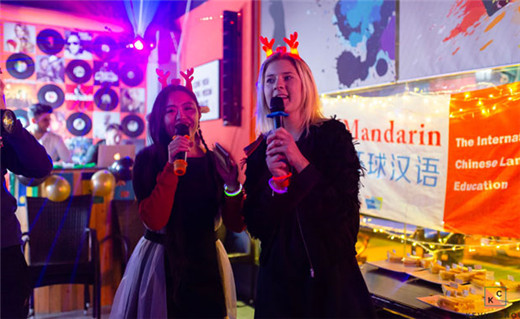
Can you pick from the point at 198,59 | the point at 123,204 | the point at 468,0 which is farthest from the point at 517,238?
the point at 198,59

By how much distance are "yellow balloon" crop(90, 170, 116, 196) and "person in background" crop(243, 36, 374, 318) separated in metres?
3.20

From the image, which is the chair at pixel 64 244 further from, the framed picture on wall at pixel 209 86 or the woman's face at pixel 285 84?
the woman's face at pixel 285 84

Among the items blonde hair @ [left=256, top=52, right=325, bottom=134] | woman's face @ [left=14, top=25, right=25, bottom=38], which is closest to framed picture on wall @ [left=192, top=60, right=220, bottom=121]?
woman's face @ [left=14, top=25, right=25, bottom=38]

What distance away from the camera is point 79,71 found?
8.09 m

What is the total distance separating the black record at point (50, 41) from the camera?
778cm

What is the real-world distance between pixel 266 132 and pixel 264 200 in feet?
1.03

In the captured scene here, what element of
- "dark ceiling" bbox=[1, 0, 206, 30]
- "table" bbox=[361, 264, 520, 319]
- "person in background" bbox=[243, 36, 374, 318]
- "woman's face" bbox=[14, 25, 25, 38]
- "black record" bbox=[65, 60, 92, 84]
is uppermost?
"dark ceiling" bbox=[1, 0, 206, 30]

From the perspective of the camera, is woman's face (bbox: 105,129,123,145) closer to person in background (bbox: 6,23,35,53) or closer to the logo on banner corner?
person in background (bbox: 6,23,35,53)

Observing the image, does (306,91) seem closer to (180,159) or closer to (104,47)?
(180,159)

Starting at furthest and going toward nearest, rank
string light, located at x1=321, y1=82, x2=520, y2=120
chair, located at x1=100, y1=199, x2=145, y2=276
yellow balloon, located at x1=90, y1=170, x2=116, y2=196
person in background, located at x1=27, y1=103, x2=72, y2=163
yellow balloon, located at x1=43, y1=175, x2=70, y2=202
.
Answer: person in background, located at x1=27, y1=103, x2=72, y2=163
chair, located at x1=100, y1=199, x2=145, y2=276
yellow balloon, located at x1=90, y1=170, x2=116, y2=196
yellow balloon, located at x1=43, y1=175, x2=70, y2=202
string light, located at x1=321, y1=82, x2=520, y2=120

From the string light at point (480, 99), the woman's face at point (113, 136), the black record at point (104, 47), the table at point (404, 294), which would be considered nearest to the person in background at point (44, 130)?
the woman's face at point (113, 136)

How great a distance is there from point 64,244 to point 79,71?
4767mm

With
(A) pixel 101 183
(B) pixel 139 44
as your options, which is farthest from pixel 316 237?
(B) pixel 139 44

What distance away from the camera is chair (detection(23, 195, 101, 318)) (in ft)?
13.1
